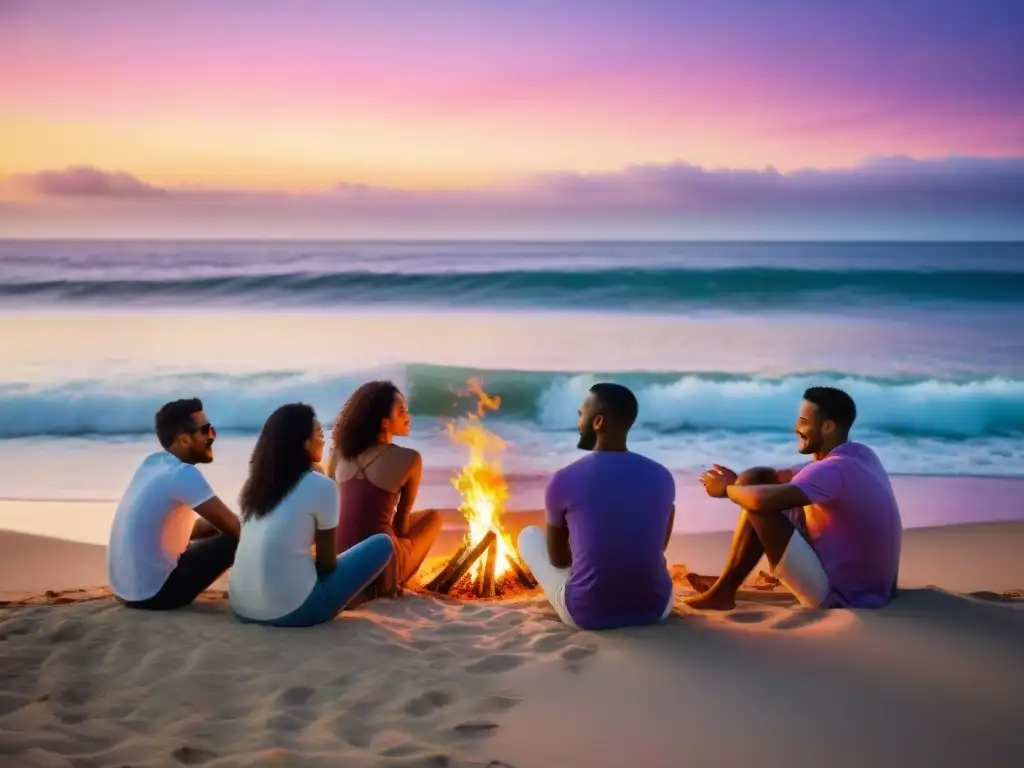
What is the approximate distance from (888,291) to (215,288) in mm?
16427

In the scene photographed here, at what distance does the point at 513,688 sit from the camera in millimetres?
3900

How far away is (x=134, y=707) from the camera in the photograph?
150 inches

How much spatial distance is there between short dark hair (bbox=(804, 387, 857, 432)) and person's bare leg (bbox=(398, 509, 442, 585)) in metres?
1.92

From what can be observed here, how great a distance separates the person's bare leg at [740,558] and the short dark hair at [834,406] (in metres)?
0.34

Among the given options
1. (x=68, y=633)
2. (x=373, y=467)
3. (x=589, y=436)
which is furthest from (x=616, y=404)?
(x=68, y=633)

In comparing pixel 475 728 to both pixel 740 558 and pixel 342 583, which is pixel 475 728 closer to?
pixel 342 583

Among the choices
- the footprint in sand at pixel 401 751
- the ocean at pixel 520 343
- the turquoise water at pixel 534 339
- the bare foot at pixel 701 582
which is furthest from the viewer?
the turquoise water at pixel 534 339

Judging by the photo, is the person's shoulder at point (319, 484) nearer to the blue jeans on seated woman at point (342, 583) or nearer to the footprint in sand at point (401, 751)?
the blue jeans on seated woman at point (342, 583)

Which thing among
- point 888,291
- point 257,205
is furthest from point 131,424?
point 888,291

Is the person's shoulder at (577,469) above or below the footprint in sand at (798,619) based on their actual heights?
above

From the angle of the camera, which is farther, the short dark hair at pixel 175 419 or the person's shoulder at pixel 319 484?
the short dark hair at pixel 175 419

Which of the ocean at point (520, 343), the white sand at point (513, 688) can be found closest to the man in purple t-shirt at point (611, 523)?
the white sand at point (513, 688)

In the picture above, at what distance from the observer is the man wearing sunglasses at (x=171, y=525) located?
464 cm

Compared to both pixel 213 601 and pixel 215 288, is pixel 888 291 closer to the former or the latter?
pixel 215 288
